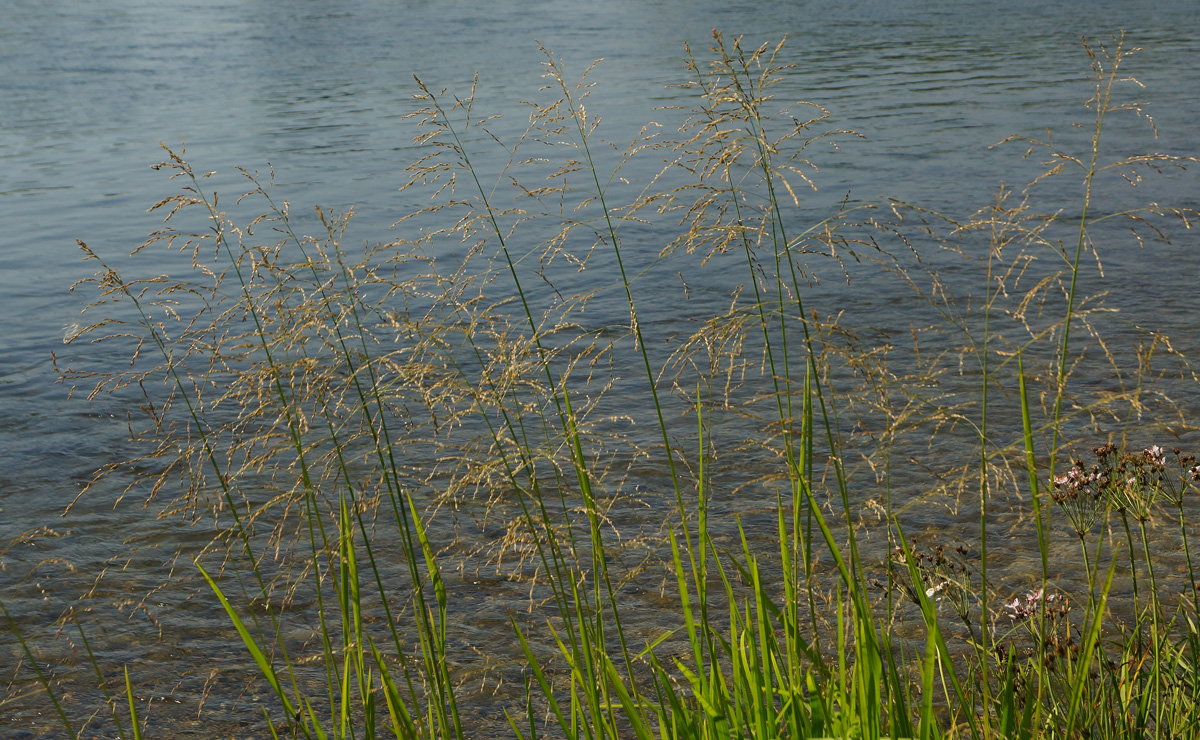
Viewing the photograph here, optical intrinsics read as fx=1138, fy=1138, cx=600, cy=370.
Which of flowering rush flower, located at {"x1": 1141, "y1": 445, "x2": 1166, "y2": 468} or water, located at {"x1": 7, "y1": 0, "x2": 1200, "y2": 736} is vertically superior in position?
flowering rush flower, located at {"x1": 1141, "y1": 445, "x2": 1166, "y2": 468}

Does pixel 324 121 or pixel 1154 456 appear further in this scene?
pixel 324 121

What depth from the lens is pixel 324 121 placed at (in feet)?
60.6

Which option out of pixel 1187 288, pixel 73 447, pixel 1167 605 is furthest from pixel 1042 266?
pixel 73 447

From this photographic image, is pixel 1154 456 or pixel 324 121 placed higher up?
pixel 1154 456

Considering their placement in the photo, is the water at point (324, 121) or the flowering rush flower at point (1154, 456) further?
the water at point (324, 121)

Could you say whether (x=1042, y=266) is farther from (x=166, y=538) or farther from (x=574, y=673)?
(x=574, y=673)

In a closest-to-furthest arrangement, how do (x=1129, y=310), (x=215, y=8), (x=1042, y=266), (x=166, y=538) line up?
(x=166, y=538), (x=1129, y=310), (x=1042, y=266), (x=215, y=8)

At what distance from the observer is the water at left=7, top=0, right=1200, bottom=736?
501 cm

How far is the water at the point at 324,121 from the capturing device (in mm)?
5012

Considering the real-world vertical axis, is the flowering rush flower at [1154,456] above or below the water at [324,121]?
above

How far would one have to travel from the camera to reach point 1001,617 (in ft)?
12.7

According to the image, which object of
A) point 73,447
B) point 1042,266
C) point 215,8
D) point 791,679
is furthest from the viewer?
point 215,8

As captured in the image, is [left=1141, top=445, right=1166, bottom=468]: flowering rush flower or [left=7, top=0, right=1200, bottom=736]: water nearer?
[left=1141, top=445, right=1166, bottom=468]: flowering rush flower

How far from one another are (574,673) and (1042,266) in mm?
7745
